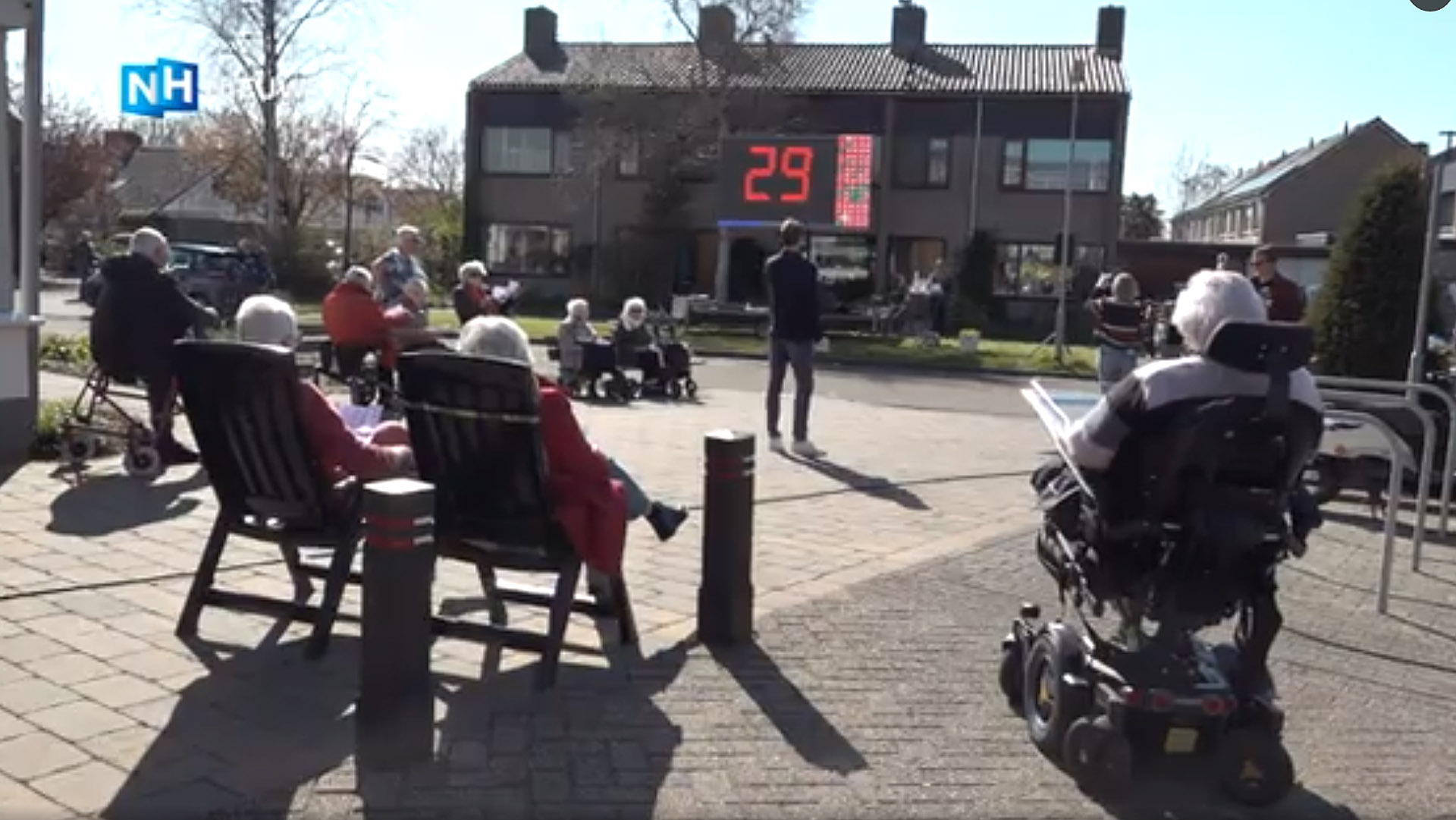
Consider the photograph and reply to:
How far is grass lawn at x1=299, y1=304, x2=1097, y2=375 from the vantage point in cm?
2573

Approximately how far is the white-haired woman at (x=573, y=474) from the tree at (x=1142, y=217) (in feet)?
221

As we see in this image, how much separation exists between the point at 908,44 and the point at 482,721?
143ft

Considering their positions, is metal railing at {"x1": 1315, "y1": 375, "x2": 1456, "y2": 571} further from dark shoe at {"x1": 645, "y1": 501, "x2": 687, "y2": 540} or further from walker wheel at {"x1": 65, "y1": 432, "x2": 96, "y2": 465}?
walker wheel at {"x1": 65, "y1": 432, "x2": 96, "y2": 465}

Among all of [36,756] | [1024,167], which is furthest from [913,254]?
[36,756]

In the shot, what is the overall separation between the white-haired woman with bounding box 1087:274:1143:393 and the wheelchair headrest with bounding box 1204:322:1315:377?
849cm

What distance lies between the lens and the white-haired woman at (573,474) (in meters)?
5.27

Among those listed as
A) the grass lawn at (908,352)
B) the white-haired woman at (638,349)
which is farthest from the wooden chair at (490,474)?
the grass lawn at (908,352)

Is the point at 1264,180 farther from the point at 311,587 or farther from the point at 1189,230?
the point at 311,587

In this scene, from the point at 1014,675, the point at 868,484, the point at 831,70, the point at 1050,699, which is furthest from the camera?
the point at 831,70

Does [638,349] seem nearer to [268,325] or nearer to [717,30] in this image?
[268,325]

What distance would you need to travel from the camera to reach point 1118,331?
506 inches

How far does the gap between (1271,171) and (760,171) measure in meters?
50.6

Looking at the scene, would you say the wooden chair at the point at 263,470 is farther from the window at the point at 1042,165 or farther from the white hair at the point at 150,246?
the window at the point at 1042,165

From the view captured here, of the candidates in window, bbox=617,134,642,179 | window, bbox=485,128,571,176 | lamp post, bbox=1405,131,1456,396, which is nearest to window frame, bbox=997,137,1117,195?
window, bbox=617,134,642,179
